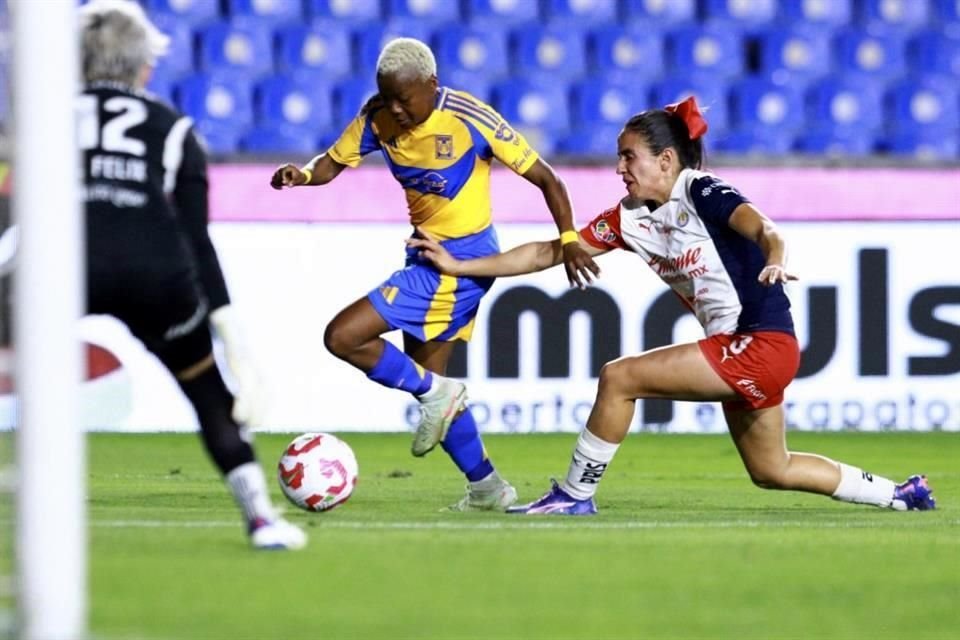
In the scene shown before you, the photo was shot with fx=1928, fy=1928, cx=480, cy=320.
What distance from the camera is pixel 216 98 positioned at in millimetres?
13156

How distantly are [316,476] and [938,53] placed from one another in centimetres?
876

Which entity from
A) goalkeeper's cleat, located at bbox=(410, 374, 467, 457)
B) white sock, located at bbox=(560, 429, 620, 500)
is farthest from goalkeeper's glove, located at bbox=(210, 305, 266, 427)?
goalkeeper's cleat, located at bbox=(410, 374, 467, 457)

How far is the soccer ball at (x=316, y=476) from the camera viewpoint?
6.87 metres

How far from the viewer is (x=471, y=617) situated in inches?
175

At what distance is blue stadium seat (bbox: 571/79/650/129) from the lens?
1362 cm

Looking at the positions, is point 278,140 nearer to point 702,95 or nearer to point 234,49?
point 234,49

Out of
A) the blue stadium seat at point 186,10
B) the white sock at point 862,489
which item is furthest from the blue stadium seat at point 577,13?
the white sock at point 862,489

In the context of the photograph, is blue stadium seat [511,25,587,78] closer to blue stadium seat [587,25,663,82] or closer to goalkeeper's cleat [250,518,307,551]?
blue stadium seat [587,25,663,82]

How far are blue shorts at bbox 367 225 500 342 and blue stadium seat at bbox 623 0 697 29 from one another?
21.3 feet

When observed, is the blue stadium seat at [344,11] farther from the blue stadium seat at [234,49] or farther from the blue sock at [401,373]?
the blue sock at [401,373]

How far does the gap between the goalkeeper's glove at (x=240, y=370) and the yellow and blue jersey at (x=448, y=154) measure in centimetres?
250

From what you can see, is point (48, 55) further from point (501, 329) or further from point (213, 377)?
point (501, 329)

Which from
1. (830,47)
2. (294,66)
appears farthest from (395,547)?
(830,47)

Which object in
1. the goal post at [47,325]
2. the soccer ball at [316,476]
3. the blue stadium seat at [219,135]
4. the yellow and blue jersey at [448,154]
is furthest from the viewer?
the blue stadium seat at [219,135]
